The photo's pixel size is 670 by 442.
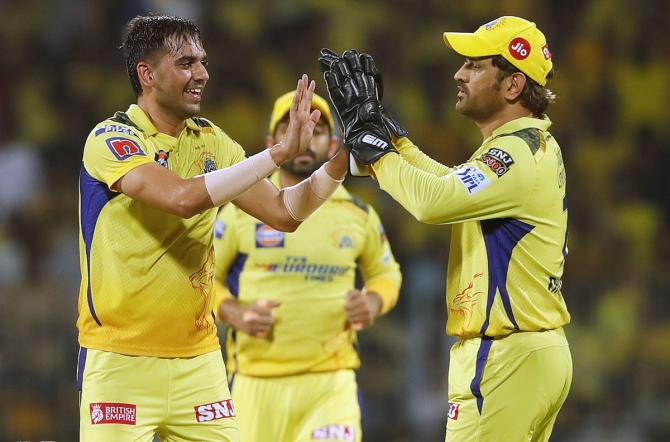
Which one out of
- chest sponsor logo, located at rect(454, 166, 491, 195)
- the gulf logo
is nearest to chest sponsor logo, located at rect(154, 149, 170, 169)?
chest sponsor logo, located at rect(454, 166, 491, 195)

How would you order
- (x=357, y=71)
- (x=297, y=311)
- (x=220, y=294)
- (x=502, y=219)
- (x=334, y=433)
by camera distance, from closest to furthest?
(x=502, y=219)
(x=357, y=71)
(x=334, y=433)
(x=297, y=311)
(x=220, y=294)

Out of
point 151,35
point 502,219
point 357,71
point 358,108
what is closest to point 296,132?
point 358,108

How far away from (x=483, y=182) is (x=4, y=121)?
Result: 6.73 meters

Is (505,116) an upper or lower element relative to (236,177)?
upper

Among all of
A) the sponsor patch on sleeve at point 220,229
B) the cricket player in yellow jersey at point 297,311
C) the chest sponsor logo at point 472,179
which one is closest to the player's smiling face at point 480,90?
the chest sponsor logo at point 472,179

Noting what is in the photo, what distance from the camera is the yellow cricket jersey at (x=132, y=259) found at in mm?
4406

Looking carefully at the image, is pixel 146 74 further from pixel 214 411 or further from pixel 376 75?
pixel 214 411

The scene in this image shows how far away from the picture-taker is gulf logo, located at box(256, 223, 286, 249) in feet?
20.1

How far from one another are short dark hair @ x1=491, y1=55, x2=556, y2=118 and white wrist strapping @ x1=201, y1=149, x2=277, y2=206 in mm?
1038

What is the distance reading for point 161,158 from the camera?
4.54m

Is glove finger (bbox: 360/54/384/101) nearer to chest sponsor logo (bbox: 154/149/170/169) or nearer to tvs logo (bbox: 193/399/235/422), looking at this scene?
chest sponsor logo (bbox: 154/149/170/169)

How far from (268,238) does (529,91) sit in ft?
6.91

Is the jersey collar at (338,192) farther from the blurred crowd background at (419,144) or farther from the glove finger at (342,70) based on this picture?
the blurred crowd background at (419,144)

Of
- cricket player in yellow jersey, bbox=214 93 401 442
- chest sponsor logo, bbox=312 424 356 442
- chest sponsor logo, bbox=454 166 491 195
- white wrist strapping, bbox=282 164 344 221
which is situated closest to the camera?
chest sponsor logo, bbox=454 166 491 195
